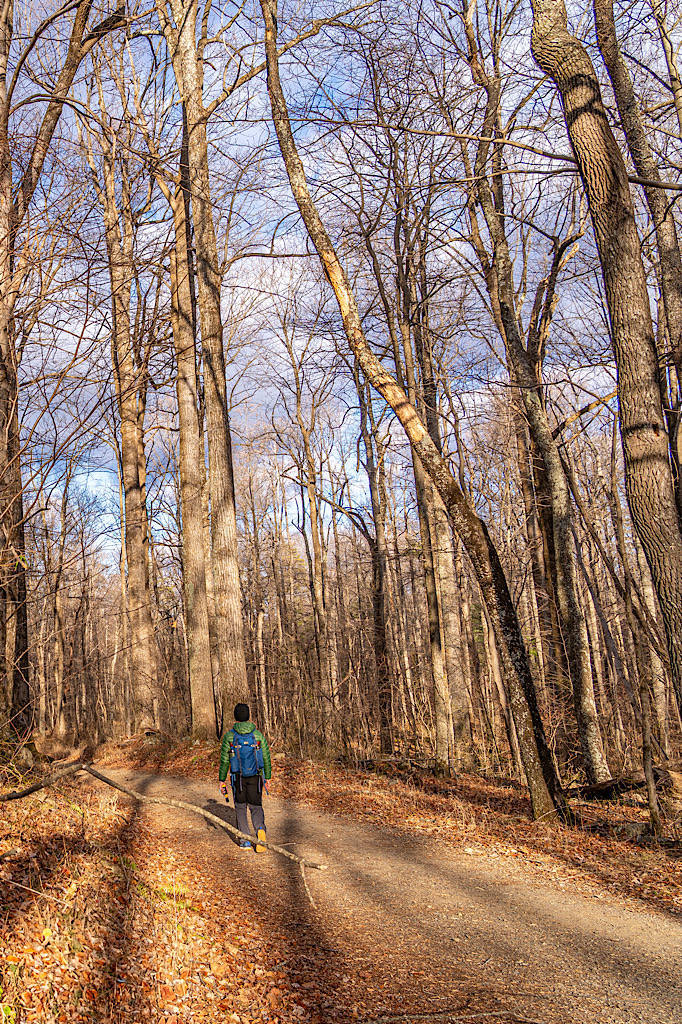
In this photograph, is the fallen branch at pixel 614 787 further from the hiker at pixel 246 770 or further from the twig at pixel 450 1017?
the twig at pixel 450 1017

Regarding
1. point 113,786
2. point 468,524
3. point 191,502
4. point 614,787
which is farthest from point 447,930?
point 191,502

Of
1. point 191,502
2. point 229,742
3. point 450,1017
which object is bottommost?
point 450,1017

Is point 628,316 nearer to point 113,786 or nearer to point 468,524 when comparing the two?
point 468,524

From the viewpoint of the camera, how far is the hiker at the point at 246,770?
791 cm

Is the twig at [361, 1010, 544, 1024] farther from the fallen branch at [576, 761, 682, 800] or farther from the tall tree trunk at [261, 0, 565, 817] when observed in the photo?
the fallen branch at [576, 761, 682, 800]

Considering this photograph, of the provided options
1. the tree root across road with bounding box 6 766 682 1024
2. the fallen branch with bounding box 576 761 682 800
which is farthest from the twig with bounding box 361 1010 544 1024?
the fallen branch with bounding box 576 761 682 800

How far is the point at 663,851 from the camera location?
7.07 metres

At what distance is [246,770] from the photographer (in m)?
7.93

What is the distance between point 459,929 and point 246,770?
329cm

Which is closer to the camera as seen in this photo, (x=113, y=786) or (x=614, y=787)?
(x=113, y=786)

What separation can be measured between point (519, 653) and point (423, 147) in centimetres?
937

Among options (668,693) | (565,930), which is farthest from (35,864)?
(668,693)

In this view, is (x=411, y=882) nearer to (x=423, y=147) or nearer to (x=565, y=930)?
(x=565, y=930)

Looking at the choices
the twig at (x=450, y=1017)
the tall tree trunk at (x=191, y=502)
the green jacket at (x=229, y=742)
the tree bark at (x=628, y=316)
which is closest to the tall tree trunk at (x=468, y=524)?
the tree bark at (x=628, y=316)
